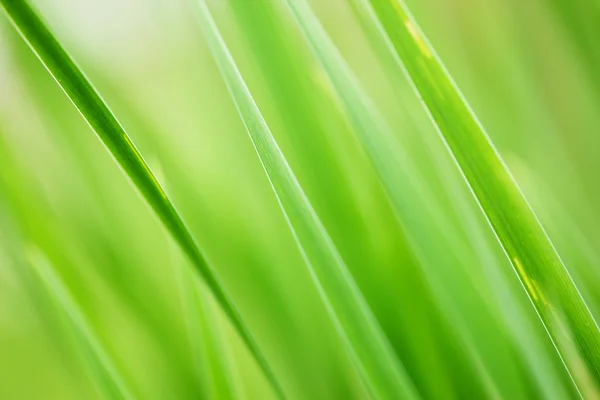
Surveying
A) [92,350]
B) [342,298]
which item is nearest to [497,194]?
[342,298]

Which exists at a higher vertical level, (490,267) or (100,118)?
(100,118)

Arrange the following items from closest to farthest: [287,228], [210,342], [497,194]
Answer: [497,194] → [210,342] → [287,228]

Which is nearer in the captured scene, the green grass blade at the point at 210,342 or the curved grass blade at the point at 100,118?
the curved grass blade at the point at 100,118

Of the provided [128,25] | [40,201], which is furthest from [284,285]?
[128,25]

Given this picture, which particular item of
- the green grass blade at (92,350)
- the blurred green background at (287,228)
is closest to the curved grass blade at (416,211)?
the blurred green background at (287,228)

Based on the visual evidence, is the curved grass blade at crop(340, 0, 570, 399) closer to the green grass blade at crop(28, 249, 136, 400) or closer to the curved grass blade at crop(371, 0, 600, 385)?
the curved grass blade at crop(371, 0, 600, 385)

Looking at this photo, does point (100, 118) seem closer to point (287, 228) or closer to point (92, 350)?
point (92, 350)

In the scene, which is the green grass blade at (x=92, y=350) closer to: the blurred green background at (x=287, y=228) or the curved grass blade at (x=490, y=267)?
the blurred green background at (x=287, y=228)
